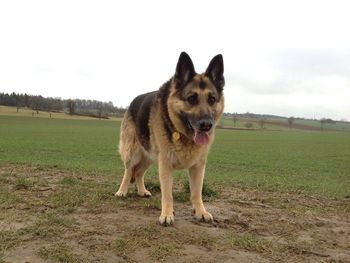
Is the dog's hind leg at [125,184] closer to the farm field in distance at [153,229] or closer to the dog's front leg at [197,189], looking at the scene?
the farm field in distance at [153,229]

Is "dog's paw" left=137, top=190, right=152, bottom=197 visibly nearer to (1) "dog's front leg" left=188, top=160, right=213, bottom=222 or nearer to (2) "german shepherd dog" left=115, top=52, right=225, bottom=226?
(2) "german shepherd dog" left=115, top=52, right=225, bottom=226

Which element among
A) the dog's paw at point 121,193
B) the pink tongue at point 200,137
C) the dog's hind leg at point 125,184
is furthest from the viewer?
the dog's hind leg at point 125,184

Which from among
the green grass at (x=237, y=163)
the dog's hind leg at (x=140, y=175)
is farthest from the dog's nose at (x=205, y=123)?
the green grass at (x=237, y=163)

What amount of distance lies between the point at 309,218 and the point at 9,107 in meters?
126

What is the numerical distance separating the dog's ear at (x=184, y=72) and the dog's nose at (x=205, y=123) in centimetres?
88

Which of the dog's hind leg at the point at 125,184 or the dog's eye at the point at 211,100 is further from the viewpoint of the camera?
the dog's hind leg at the point at 125,184

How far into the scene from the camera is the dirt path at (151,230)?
5.12 m

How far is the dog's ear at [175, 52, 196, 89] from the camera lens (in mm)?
6957

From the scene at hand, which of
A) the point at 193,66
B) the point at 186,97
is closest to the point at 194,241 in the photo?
the point at 186,97

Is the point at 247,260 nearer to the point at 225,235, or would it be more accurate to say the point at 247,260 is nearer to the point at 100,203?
the point at 225,235

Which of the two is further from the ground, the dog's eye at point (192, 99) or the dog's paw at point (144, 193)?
the dog's eye at point (192, 99)

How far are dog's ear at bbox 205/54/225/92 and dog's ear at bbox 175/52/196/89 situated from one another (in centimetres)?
35

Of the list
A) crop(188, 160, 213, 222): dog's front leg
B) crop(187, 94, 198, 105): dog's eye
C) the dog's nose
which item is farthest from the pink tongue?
crop(188, 160, 213, 222): dog's front leg

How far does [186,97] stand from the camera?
6.74m
